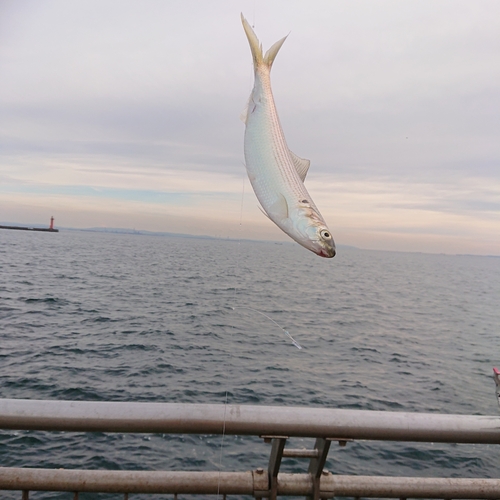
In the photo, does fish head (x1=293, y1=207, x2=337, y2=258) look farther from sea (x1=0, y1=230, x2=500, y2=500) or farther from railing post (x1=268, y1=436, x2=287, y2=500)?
railing post (x1=268, y1=436, x2=287, y2=500)

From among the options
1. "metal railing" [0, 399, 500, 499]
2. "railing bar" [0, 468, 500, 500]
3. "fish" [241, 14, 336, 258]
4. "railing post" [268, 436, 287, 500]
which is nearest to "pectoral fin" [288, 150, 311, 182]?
"fish" [241, 14, 336, 258]

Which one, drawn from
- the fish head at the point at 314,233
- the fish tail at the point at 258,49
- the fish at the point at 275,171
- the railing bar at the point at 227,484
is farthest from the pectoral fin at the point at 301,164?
the railing bar at the point at 227,484

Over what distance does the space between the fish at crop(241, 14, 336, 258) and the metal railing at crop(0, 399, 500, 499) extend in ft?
4.66

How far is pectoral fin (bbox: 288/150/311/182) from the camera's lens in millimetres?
831

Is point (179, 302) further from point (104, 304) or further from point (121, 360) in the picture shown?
point (121, 360)

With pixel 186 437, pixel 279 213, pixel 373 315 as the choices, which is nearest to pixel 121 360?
pixel 186 437

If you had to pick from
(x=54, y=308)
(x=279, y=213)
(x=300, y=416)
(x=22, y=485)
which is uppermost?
(x=279, y=213)

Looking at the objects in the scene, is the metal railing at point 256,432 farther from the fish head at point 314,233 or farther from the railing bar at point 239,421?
the fish head at point 314,233

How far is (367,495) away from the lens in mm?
2182

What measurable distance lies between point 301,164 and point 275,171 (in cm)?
9

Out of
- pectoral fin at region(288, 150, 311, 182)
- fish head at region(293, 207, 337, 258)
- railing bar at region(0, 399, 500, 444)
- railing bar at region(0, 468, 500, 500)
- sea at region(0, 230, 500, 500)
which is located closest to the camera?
fish head at region(293, 207, 337, 258)

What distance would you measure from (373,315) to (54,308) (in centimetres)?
1820

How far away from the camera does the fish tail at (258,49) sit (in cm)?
84

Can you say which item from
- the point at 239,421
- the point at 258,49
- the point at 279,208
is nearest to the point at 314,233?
the point at 279,208
